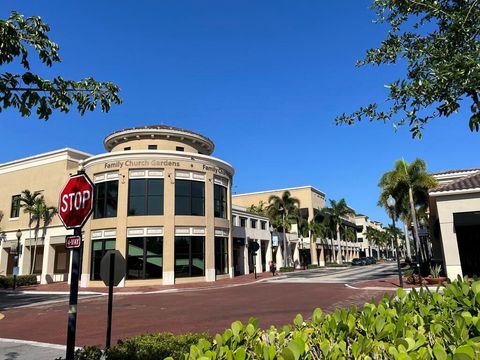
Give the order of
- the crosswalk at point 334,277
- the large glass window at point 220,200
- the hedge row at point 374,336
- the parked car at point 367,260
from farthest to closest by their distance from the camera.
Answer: the parked car at point 367,260 → the large glass window at point 220,200 → the crosswalk at point 334,277 → the hedge row at point 374,336

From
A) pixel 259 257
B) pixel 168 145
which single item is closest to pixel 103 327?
pixel 168 145

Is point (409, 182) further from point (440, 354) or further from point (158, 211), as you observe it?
point (440, 354)

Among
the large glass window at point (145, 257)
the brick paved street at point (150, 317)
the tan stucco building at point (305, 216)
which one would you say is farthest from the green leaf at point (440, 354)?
the tan stucco building at point (305, 216)

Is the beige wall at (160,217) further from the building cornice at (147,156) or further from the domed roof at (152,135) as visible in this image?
the domed roof at (152,135)

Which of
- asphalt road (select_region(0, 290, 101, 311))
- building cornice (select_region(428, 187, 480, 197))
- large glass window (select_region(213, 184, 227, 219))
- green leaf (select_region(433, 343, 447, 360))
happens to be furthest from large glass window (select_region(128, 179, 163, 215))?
green leaf (select_region(433, 343, 447, 360))

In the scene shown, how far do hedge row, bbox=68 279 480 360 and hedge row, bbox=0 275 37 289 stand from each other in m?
38.0

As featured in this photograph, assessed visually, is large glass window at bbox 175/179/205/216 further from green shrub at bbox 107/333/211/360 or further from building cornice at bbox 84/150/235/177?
→ green shrub at bbox 107/333/211/360

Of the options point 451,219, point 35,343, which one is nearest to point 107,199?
point 35,343

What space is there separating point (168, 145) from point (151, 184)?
17.7 ft

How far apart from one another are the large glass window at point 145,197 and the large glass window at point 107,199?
1.38 meters

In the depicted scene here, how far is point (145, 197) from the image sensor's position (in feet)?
109

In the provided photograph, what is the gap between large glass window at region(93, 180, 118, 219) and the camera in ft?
110

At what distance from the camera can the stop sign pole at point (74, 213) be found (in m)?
4.73

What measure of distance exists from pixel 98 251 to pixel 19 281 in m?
9.00
